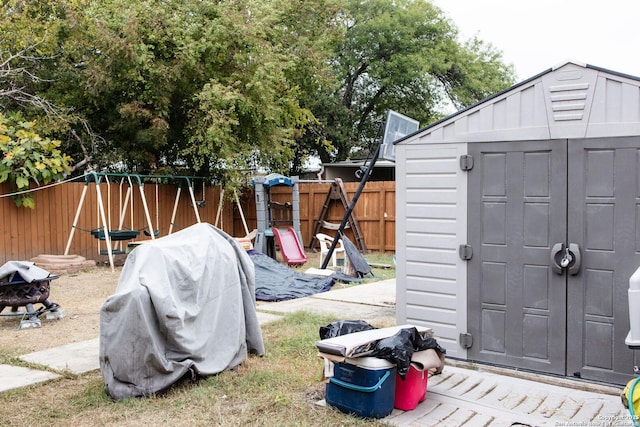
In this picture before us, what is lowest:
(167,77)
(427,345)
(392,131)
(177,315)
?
(427,345)

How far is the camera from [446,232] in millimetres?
4926

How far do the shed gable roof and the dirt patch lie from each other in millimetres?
4168

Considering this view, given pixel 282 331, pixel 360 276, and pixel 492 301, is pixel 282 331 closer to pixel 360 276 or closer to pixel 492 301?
pixel 492 301

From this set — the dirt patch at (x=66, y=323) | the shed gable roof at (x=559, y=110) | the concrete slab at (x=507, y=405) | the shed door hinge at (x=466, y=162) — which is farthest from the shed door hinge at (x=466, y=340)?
the dirt patch at (x=66, y=323)

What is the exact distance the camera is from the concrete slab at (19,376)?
14.7ft

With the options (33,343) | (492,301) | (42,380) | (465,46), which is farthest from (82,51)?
(465,46)

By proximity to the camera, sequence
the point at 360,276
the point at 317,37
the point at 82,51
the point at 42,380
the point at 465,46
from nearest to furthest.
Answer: the point at 42,380 → the point at 360,276 → the point at 82,51 → the point at 317,37 → the point at 465,46

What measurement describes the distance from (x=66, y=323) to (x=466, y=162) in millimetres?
4671

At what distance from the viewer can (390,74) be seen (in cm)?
2248

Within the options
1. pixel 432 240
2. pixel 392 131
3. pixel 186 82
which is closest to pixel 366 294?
pixel 392 131

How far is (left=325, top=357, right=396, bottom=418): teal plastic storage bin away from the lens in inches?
145

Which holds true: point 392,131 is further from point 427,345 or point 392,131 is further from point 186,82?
point 186,82

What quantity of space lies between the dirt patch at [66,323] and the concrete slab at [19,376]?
19.8 inches

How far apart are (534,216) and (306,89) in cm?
1287
